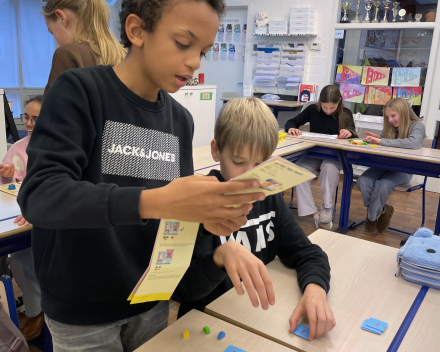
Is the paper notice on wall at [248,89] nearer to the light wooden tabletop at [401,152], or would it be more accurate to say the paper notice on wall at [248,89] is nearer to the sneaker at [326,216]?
the light wooden tabletop at [401,152]

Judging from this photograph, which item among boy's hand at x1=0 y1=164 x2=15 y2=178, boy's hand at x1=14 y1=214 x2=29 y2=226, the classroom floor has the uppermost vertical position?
boy's hand at x1=0 y1=164 x2=15 y2=178

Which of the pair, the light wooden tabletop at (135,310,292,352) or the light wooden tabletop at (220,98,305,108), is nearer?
the light wooden tabletop at (135,310,292,352)

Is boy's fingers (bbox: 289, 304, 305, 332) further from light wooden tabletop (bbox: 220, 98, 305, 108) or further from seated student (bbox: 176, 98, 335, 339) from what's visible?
light wooden tabletop (bbox: 220, 98, 305, 108)

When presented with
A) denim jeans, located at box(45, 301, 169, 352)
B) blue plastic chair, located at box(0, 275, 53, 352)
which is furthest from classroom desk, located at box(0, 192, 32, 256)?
denim jeans, located at box(45, 301, 169, 352)

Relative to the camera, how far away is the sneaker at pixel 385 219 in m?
3.63

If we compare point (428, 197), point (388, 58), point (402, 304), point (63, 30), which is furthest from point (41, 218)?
point (388, 58)

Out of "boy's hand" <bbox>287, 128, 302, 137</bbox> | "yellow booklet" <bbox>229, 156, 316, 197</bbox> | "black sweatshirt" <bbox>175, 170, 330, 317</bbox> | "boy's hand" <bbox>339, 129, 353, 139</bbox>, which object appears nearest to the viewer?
"yellow booklet" <bbox>229, 156, 316, 197</bbox>

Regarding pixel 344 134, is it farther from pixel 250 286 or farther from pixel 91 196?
pixel 91 196

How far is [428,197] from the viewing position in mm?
4828

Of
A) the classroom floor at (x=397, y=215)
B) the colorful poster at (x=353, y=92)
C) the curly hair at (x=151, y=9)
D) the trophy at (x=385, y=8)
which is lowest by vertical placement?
the classroom floor at (x=397, y=215)

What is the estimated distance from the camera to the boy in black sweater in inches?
22.4

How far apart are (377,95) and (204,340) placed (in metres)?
5.18

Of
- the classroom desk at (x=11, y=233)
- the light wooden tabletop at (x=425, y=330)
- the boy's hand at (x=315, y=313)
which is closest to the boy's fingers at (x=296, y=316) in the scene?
the boy's hand at (x=315, y=313)

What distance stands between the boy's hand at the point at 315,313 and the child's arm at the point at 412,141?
2911 mm
